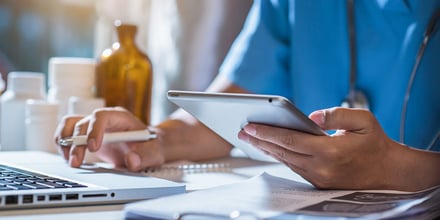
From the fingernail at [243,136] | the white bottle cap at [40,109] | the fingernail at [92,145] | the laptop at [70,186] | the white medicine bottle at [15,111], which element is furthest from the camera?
the white medicine bottle at [15,111]

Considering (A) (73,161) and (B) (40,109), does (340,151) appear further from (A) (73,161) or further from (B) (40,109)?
(B) (40,109)

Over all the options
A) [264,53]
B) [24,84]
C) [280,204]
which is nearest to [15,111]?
[24,84]

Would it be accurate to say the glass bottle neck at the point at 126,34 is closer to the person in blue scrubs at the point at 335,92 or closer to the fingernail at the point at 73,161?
the person in blue scrubs at the point at 335,92

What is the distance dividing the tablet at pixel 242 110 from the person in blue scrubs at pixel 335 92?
2 cm

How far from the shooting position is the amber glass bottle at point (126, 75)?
57.9 inches

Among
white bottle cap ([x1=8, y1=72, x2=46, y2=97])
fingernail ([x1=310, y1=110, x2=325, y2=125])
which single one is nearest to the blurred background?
white bottle cap ([x1=8, y1=72, x2=46, y2=97])

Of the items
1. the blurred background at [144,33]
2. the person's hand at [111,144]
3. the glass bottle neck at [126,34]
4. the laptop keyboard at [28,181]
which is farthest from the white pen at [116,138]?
the blurred background at [144,33]

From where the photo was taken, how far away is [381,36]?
4.23 ft

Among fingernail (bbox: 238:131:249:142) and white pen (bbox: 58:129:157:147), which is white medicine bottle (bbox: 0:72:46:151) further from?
fingernail (bbox: 238:131:249:142)

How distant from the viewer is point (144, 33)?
1.91m

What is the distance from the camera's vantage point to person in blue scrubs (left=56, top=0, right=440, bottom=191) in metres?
0.81

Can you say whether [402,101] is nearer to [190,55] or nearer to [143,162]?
[143,162]

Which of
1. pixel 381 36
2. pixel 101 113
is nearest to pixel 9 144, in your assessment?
pixel 101 113

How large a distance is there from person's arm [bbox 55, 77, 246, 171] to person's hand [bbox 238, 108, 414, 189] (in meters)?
0.29
